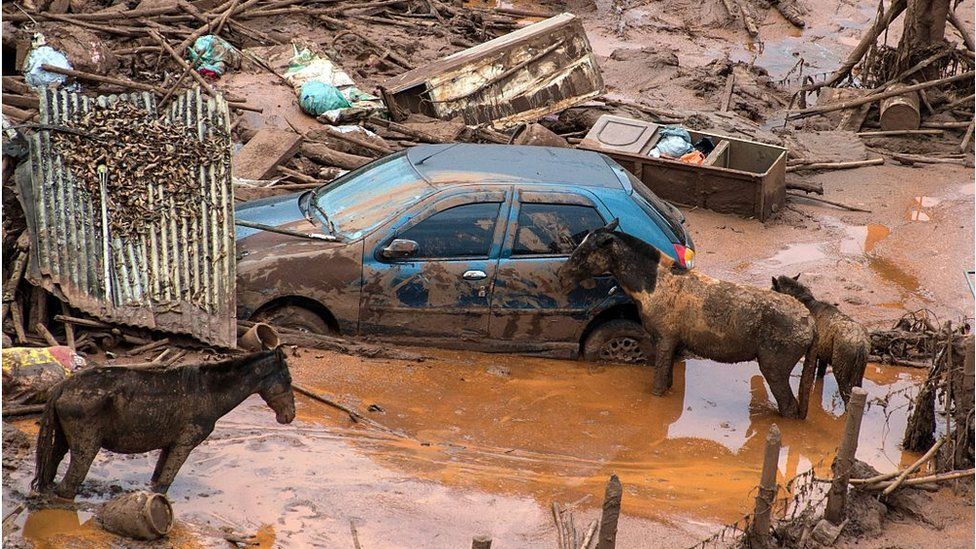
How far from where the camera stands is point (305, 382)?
32.1ft

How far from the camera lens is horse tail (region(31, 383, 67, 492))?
22.6 ft

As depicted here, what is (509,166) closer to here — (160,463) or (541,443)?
(541,443)

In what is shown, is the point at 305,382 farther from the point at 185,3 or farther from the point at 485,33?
the point at 485,33

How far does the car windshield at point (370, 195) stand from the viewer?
10.5 m

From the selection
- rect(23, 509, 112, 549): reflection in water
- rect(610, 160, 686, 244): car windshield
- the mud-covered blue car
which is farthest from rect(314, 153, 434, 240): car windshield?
rect(23, 509, 112, 549): reflection in water

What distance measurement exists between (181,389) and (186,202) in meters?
3.24

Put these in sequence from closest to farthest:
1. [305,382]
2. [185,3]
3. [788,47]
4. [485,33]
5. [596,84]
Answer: [305,382], [596,84], [185,3], [485,33], [788,47]

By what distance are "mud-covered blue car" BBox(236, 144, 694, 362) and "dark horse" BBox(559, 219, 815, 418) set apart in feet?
1.32

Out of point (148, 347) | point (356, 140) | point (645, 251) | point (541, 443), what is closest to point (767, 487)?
point (541, 443)

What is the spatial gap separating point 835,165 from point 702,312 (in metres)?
8.12

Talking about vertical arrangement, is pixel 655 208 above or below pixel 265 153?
above

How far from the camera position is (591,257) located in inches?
406

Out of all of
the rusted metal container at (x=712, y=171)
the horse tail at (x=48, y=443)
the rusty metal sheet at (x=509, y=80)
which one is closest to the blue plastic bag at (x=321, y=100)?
the rusty metal sheet at (x=509, y=80)

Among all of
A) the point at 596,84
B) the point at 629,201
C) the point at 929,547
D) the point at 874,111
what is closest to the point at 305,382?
the point at 629,201
